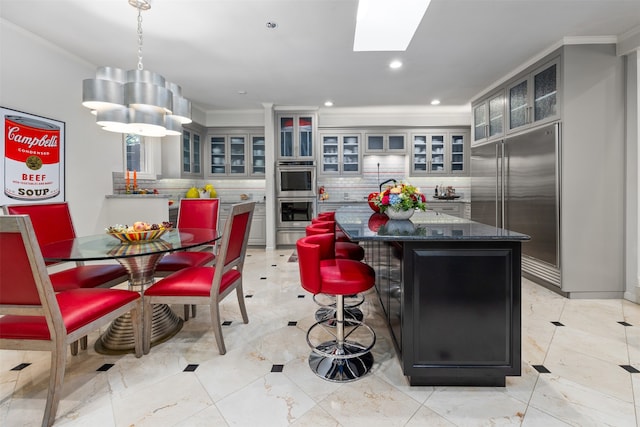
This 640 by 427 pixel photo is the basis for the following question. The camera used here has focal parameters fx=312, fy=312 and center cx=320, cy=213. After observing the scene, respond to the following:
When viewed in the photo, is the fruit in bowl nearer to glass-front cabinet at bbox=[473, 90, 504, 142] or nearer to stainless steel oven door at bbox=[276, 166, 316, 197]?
stainless steel oven door at bbox=[276, 166, 316, 197]

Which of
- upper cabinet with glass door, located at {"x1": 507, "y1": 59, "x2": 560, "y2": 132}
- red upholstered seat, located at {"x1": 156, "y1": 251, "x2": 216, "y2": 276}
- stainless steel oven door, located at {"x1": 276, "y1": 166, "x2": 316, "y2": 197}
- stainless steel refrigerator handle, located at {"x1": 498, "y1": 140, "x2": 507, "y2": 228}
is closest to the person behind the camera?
red upholstered seat, located at {"x1": 156, "y1": 251, "x2": 216, "y2": 276}

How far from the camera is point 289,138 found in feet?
18.6

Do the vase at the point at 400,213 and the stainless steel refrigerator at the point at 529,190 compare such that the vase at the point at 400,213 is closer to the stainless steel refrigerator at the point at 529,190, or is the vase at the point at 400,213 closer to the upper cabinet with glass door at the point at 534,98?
the stainless steel refrigerator at the point at 529,190

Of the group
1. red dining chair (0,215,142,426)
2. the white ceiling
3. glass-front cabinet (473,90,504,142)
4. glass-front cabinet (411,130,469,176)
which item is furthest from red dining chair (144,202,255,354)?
glass-front cabinet (411,130,469,176)

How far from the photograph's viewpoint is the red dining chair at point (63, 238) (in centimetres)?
220

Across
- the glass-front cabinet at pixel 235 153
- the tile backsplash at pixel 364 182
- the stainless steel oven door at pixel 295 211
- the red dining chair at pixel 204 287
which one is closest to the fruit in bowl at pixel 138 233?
the red dining chair at pixel 204 287

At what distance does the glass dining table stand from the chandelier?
0.83 metres

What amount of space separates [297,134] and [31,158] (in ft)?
12.1

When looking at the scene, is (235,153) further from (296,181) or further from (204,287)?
(204,287)

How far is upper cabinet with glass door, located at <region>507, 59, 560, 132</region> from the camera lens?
3.23 metres

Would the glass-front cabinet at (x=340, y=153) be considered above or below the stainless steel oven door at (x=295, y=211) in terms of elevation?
above

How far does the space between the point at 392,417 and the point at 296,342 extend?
93cm

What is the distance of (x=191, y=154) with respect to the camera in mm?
5570

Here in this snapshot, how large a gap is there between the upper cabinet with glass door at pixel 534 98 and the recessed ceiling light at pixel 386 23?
5.08 ft
